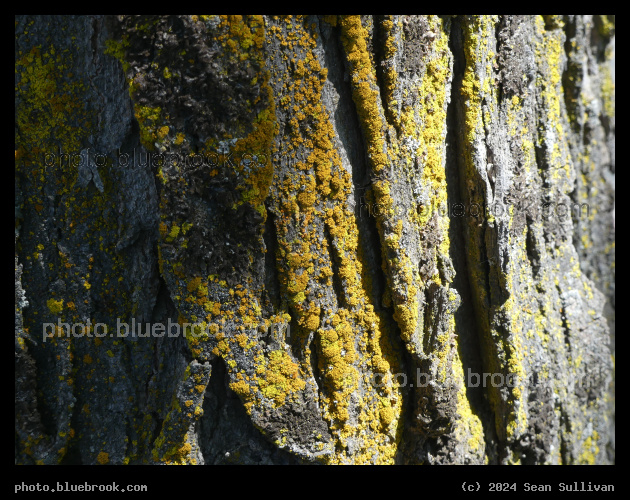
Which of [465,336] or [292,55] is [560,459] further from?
[292,55]

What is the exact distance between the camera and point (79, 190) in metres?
1.71

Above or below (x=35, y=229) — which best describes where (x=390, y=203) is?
above

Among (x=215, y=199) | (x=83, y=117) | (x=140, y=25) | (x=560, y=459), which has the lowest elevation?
(x=560, y=459)

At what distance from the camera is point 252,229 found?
166 cm

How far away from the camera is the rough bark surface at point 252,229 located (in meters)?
1.61

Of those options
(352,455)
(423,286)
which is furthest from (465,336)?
(352,455)

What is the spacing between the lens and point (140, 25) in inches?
61.3

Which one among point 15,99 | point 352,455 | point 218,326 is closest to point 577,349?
point 352,455

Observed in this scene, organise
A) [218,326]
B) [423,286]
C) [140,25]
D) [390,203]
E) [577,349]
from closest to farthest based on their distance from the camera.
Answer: [140,25] < [218,326] < [390,203] < [423,286] < [577,349]

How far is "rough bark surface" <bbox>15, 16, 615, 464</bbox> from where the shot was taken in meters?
1.61

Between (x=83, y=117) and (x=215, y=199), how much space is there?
561 mm

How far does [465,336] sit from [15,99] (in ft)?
6.85

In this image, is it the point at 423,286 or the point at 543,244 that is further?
the point at 543,244

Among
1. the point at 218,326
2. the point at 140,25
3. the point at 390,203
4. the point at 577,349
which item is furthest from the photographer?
the point at 577,349
